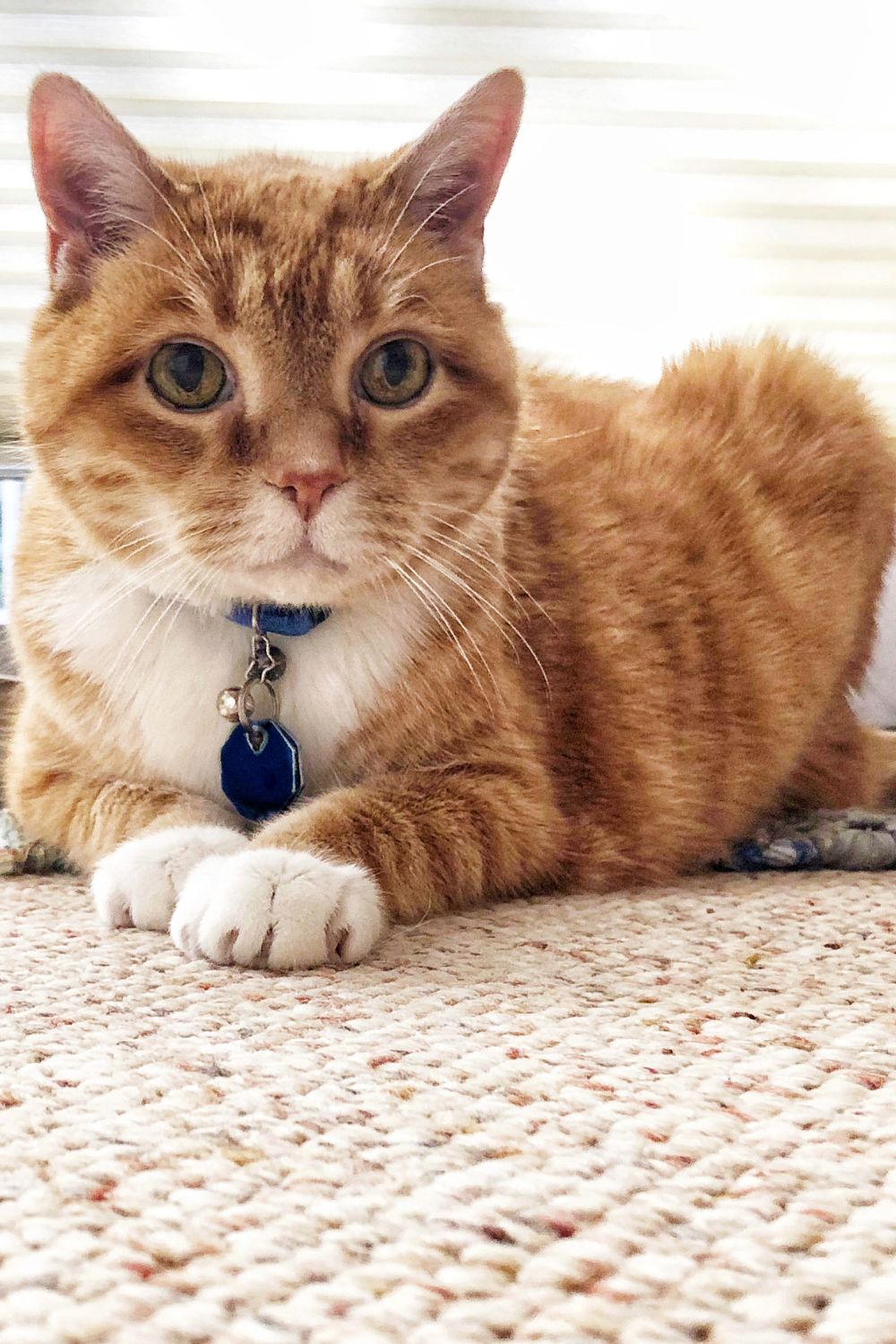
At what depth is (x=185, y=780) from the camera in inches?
56.9

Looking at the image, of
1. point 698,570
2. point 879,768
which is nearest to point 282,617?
point 698,570

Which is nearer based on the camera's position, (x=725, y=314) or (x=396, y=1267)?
(x=396, y=1267)

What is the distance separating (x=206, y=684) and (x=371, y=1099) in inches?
28.3

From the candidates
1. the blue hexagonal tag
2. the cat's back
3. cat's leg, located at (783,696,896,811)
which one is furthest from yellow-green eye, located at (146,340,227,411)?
cat's leg, located at (783,696,896,811)

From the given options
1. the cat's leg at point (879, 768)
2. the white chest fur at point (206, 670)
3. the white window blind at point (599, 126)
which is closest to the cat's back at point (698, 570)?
the cat's leg at point (879, 768)

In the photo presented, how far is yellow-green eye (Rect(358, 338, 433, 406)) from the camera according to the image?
1.32 meters

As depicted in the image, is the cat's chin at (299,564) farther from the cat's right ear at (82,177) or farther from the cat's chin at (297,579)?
the cat's right ear at (82,177)

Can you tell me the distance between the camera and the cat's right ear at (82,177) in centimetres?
128

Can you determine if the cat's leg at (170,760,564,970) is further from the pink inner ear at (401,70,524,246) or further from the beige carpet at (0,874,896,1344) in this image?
the pink inner ear at (401,70,524,246)

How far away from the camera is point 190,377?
125cm

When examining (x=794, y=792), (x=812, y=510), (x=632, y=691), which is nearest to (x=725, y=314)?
(x=812, y=510)

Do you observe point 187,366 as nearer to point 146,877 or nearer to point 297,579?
point 297,579

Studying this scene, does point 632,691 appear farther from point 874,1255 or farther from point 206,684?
point 874,1255

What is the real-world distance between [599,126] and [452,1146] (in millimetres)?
2983
